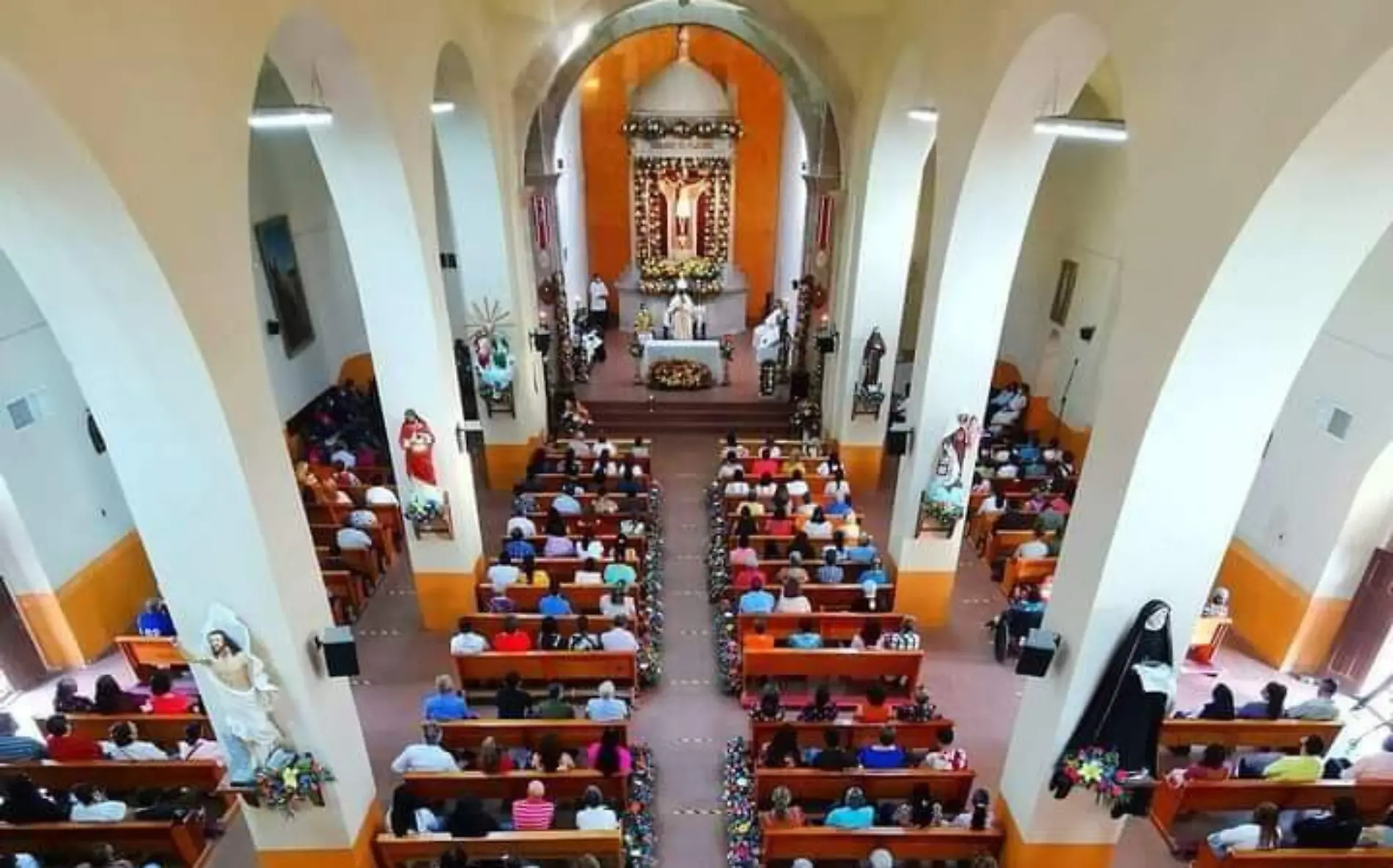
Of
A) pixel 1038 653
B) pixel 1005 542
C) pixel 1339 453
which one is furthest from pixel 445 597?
pixel 1339 453

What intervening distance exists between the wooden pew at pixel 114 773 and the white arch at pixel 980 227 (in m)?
6.92

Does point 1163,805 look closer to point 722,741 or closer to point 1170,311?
point 722,741

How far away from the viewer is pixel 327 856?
20.7 feet

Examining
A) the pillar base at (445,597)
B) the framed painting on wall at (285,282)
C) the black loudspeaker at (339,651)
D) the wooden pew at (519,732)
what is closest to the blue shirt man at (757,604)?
the wooden pew at (519,732)

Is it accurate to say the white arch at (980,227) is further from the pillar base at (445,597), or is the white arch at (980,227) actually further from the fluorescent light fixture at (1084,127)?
the pillar base at (445,597)

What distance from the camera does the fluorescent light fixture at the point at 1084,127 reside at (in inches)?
225

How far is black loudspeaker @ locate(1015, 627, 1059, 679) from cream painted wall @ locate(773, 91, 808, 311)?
1290 cm

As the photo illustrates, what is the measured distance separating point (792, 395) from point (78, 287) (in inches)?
488

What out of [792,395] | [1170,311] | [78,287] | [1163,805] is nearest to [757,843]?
[1163,805]

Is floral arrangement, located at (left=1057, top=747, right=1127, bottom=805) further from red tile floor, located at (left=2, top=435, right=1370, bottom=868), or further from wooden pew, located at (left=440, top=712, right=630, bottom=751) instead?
wooden pew, located at (left=440, top=712, right=630, bottom=751)

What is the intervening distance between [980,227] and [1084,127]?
1999 millimetres

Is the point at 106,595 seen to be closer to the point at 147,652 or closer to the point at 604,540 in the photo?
the point at 147,652

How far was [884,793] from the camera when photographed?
23.4ft

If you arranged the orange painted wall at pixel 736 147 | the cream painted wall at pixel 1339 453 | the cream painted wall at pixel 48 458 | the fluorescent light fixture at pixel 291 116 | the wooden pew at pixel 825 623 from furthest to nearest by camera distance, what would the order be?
the orange painted wall at pixel 736 147, the wooden pew at pixel 825 623, the cream painted wall at pixel 48 458, the cream painted wall at pixel 1339 453, the fluorescent light fixture at pixel 291 116
